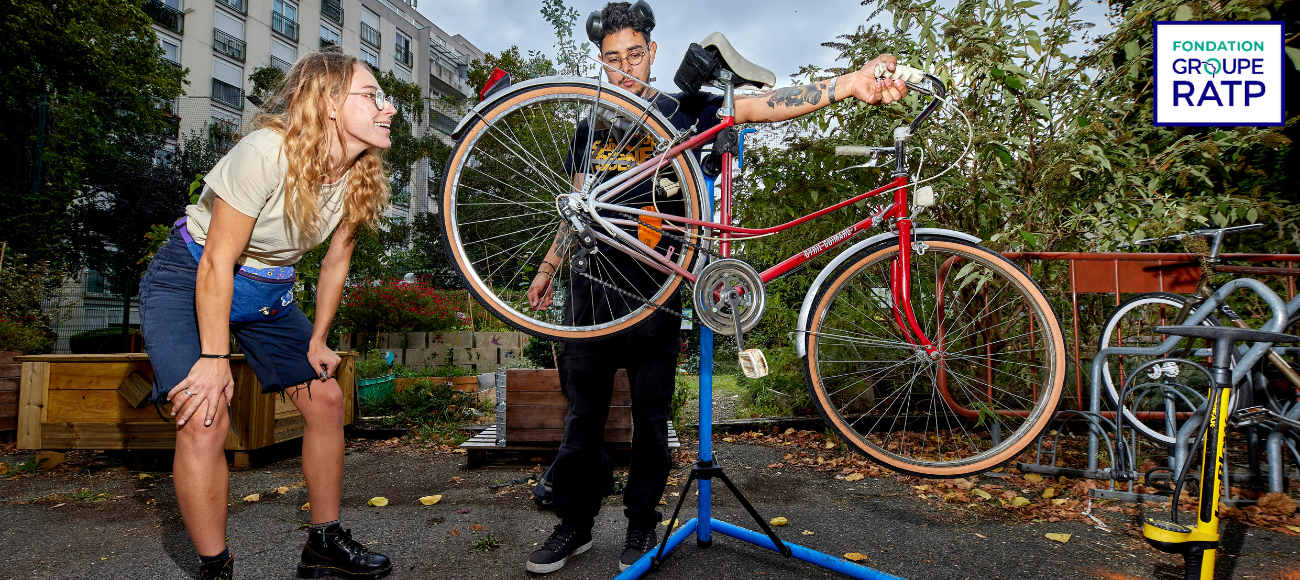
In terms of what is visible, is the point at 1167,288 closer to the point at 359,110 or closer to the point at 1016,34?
the point at 1016,34

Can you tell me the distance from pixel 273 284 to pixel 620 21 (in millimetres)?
1520

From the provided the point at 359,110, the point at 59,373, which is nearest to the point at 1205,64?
the point at 359,110

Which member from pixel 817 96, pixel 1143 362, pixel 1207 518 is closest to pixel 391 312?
pixel 817 96

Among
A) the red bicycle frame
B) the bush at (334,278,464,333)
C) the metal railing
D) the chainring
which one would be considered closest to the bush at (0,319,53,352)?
the bush at (334,278,464,333)

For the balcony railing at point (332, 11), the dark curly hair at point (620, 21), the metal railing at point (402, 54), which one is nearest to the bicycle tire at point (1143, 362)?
the dark curly hair at point (620, 21)

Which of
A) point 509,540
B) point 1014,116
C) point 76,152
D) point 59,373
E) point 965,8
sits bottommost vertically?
point 509,540

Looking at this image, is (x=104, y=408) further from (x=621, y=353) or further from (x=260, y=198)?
(x=621, y=353)

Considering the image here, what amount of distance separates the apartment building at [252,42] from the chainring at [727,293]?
16322 millimetres

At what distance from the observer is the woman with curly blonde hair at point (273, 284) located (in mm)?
1740

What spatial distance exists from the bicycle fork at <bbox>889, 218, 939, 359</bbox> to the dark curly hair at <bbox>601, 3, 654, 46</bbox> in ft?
3.83

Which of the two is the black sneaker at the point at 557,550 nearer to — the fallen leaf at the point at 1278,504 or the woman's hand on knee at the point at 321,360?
the woman's hand on knee at the point at 321,360

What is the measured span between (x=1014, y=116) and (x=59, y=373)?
20.2 ft

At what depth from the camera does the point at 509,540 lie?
8.79 ft

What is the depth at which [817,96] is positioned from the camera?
6.13ft
